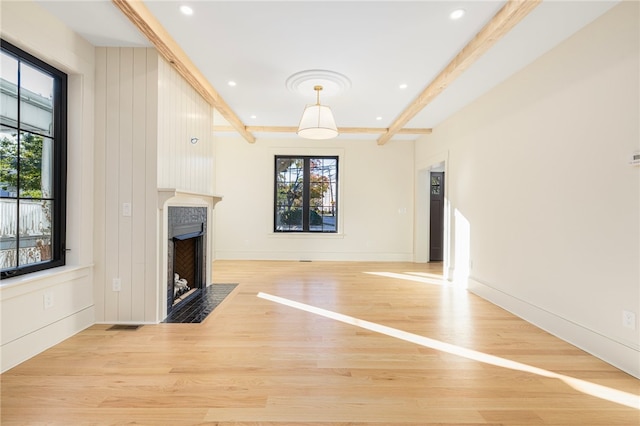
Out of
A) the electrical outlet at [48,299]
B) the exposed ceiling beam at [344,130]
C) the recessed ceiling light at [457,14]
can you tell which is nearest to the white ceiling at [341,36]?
the recessed ceiling light at [457,14]

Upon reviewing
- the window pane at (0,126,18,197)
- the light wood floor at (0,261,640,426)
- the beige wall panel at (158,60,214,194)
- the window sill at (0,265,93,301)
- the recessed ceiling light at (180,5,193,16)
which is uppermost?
the recessed ceiling light at (180,5,193,16)

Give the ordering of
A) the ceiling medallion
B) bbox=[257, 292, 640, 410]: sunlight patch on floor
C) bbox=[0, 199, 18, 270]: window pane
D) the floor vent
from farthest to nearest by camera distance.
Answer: the ceiling medallion, the floor vent, bbox=[0, 199, 18, 270]: window pane, bbox=[257, 292, 640, 410]: sunlight patch on floor

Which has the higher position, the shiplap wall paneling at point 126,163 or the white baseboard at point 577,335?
the shiplap wall paneling at point 126,163

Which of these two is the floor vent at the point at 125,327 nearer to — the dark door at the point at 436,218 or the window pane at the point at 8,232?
the window pane at the point at 8,232

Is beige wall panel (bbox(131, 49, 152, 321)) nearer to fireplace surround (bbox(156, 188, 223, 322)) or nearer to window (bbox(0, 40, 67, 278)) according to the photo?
fireplace surround (bbox(156, 188, 223, 322))

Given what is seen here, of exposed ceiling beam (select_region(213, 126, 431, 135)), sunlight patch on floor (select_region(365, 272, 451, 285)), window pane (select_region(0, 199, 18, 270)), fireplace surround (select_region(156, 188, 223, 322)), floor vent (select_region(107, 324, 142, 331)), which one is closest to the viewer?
window pane (select_region(0, 199, 18, 270))

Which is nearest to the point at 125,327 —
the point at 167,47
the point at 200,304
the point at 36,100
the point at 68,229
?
the point at 200,304

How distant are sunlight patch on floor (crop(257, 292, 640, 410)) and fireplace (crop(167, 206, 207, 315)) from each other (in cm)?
138

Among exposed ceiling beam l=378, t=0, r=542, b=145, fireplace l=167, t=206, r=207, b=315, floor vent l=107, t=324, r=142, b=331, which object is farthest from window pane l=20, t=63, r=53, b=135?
exposed ceiling beam l=378, t=0, r=542, b=145

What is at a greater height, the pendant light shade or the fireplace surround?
the pendant light shade

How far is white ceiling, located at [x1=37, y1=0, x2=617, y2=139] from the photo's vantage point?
7.23 feet

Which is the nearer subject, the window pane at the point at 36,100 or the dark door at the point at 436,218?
the window pane at the point at 36,100

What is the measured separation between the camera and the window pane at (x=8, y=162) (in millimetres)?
2090

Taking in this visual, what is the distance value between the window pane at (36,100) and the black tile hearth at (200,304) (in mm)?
2019
